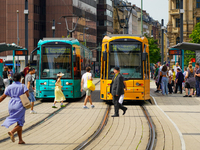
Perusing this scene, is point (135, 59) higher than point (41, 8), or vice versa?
point (41, 8)

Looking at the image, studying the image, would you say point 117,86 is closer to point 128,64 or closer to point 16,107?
point 128,64

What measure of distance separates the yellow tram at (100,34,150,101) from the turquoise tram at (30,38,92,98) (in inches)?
90.3

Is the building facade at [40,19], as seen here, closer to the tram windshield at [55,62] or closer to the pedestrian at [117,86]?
the tram windshield at [55,62]

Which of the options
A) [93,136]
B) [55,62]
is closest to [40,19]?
[55,62]

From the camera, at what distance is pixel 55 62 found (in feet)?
67.7

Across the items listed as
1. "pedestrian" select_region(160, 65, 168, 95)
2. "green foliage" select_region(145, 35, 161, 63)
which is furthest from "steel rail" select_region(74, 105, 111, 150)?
"green foliage" select_region(145, 35, 161, 63)

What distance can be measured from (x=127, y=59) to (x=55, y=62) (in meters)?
3.79

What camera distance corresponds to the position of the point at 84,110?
16.6 meters

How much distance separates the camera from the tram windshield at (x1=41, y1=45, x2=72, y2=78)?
808 inches

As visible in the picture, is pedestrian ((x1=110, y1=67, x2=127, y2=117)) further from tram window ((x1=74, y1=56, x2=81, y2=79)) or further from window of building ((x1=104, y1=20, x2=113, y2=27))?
window of building ((x1=104, y1=20, x2=113, y2=27))

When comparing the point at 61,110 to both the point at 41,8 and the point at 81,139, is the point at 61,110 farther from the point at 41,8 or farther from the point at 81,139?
the point at 41,8

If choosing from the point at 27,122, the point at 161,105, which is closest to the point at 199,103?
the point at 161,105

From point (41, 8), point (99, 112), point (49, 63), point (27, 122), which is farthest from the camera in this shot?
point (41, 8)

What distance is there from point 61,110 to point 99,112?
167cm
